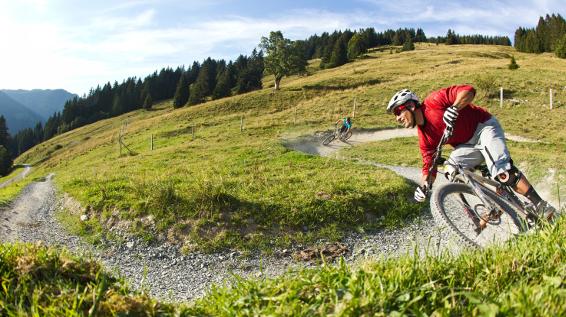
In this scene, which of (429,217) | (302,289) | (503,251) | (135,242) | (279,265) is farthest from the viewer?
(429,217)

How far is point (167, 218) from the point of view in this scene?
11.5 metres

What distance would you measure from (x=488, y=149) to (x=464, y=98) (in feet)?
3.16

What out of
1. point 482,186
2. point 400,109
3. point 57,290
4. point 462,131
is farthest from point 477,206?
point 57,290

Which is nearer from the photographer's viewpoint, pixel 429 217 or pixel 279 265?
pixel 279 265

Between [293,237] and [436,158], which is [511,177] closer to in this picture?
[436,158]

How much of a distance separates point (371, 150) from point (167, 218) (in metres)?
17.4

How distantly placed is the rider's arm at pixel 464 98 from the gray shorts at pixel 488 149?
0.70 metres

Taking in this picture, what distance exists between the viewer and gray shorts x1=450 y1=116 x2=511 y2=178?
6.05 metres

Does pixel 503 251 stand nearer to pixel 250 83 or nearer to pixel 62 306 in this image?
pixel 62 306

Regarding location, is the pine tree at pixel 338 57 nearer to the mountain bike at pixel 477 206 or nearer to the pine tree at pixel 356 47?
the pine tree at pixel 356 47

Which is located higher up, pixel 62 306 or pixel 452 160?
pixel 452 160

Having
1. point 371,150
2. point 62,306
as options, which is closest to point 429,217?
point 62,306

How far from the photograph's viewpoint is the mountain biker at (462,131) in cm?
600

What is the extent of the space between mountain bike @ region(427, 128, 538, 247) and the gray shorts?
9 cm
